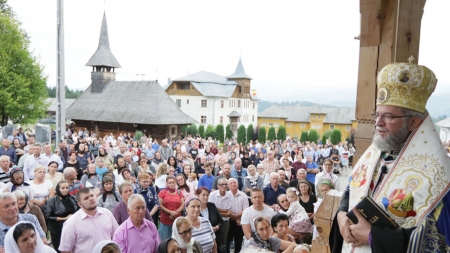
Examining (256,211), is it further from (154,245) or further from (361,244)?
(361,244)

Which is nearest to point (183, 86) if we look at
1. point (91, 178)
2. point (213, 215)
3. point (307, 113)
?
point (307, 113)

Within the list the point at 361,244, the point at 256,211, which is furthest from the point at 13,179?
the point at 361,244

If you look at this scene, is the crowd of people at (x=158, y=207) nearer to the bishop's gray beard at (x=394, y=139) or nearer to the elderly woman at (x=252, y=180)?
the elderly woman at (x=252, y=180)

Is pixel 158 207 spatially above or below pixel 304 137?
above

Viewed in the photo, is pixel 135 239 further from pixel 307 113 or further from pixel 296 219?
pixel 307 113

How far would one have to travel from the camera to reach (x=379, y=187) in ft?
6.37

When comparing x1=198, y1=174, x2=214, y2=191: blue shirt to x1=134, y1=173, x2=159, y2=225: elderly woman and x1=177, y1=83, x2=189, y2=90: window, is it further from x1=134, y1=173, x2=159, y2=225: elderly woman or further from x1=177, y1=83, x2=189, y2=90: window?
x1=177, y1=83, x2=189, y2=90: window

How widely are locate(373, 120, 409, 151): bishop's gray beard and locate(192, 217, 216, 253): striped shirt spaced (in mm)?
3416

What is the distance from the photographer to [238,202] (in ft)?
21.5

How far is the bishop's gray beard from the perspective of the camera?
194 cm

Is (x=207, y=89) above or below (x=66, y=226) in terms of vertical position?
above

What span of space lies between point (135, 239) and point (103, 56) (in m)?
42.1

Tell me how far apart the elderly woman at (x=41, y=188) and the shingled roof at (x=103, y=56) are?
38.5 metres

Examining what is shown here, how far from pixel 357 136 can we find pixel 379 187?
1.51 metres
